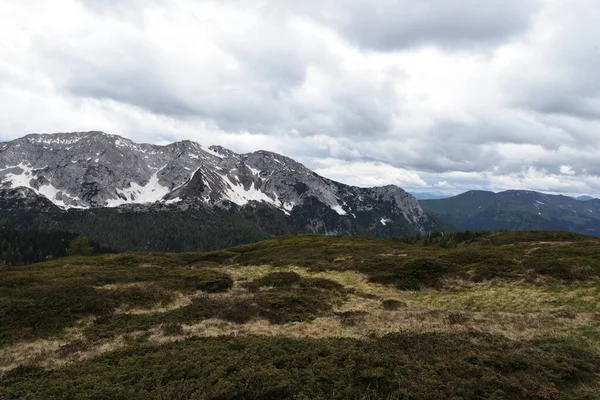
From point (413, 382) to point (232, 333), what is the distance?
13.9 metres

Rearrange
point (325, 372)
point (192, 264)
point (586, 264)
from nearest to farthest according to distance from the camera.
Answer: point (325, 372), point (586, 264), point (192, 264)

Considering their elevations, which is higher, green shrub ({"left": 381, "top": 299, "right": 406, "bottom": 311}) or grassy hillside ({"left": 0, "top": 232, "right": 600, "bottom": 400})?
grassy hillside ({"left": 0, "top": 232, "right": 600, "bottom": 400})

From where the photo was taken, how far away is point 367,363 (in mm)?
16203

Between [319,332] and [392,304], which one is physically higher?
[319,332]

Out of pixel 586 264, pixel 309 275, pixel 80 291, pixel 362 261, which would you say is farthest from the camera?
pixel 362 261

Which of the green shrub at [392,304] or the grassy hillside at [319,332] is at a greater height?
the grassy hillside at [319,332]

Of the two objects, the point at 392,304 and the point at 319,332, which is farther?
the point at 392,304

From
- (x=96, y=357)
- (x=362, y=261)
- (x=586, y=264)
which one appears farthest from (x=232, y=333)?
(x=586, y=264)

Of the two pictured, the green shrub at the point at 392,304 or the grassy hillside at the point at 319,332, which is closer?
the grassy hillside at the point at 319,332

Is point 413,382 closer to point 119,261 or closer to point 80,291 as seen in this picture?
point 80,291

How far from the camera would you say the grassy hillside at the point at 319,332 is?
14.1m

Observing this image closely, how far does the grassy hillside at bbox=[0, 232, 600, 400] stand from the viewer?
556 inches

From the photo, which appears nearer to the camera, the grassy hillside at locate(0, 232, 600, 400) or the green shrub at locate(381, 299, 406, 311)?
the grassy hillside at locate(0, 232, 600, 400)

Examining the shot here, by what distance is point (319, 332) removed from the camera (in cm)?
2409
